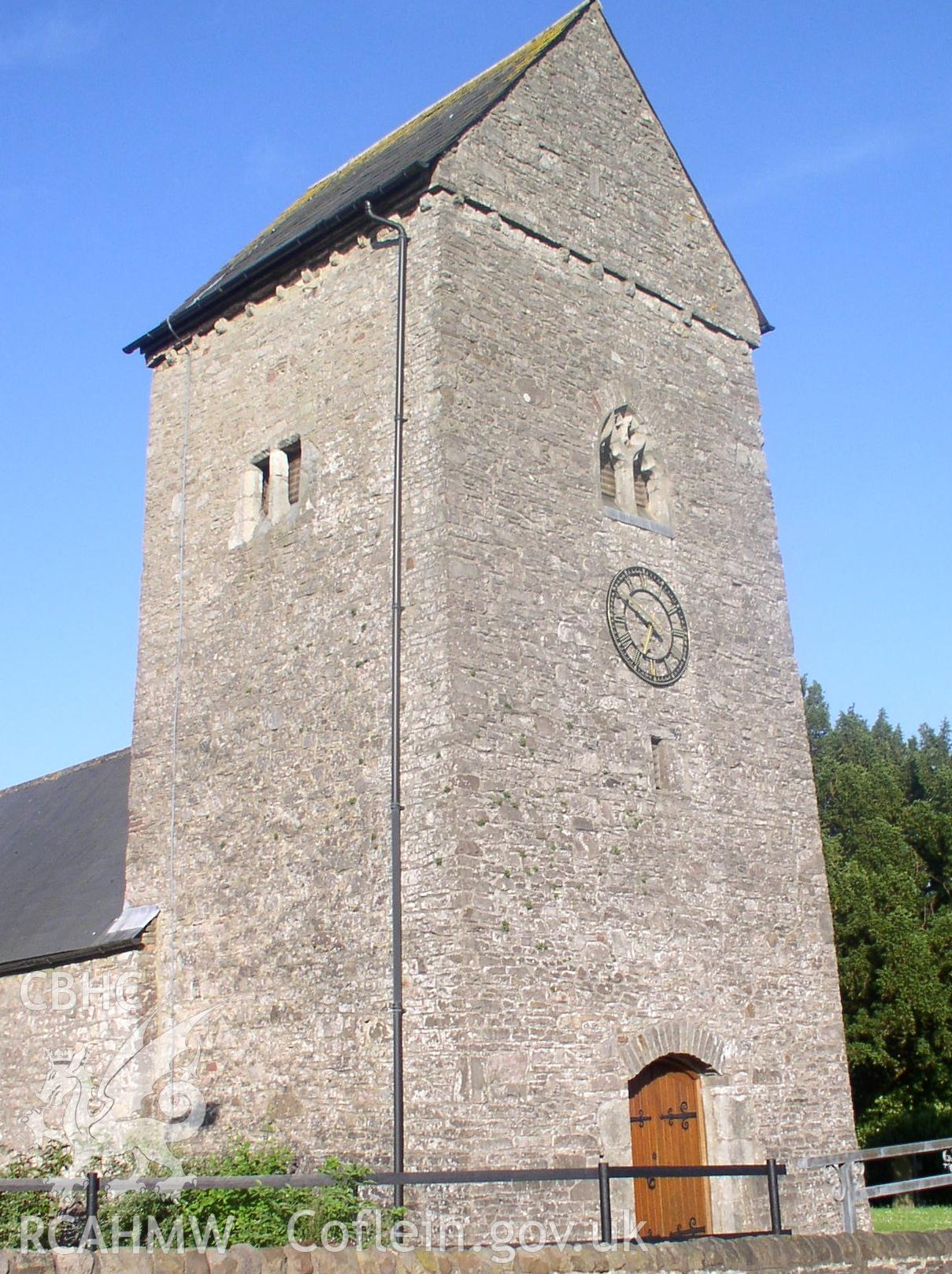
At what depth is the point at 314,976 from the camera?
37.5 feet

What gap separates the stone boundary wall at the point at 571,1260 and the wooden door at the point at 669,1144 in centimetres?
249

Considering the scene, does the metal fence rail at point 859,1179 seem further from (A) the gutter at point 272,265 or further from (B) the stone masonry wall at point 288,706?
(A) the gutter at point 272,265

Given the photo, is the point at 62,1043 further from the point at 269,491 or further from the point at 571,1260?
the point at 571,1260

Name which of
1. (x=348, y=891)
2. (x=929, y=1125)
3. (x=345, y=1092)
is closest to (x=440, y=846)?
(x=348, y=891)

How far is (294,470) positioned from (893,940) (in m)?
13.4

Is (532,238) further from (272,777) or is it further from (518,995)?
(518,995)

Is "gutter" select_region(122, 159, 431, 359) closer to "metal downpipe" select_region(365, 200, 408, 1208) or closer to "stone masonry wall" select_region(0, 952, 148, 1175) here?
"metal downpipe" select_region(365, 200, 408, 1208)

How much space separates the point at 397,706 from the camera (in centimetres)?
1150

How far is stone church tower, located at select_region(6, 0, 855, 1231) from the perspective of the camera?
1086 centimetres

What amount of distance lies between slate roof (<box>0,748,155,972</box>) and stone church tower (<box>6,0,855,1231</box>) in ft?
2.38

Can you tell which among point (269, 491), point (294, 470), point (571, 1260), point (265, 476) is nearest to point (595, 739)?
point (294, 470)

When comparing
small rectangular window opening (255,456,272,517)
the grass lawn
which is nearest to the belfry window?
small rectangular window opening (255,456,272,517)

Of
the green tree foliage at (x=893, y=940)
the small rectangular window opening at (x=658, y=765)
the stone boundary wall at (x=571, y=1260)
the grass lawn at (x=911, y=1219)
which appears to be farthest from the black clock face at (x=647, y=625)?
the green tree foliage at (x=893, y=940)

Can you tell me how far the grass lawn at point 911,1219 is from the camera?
13.8 m
